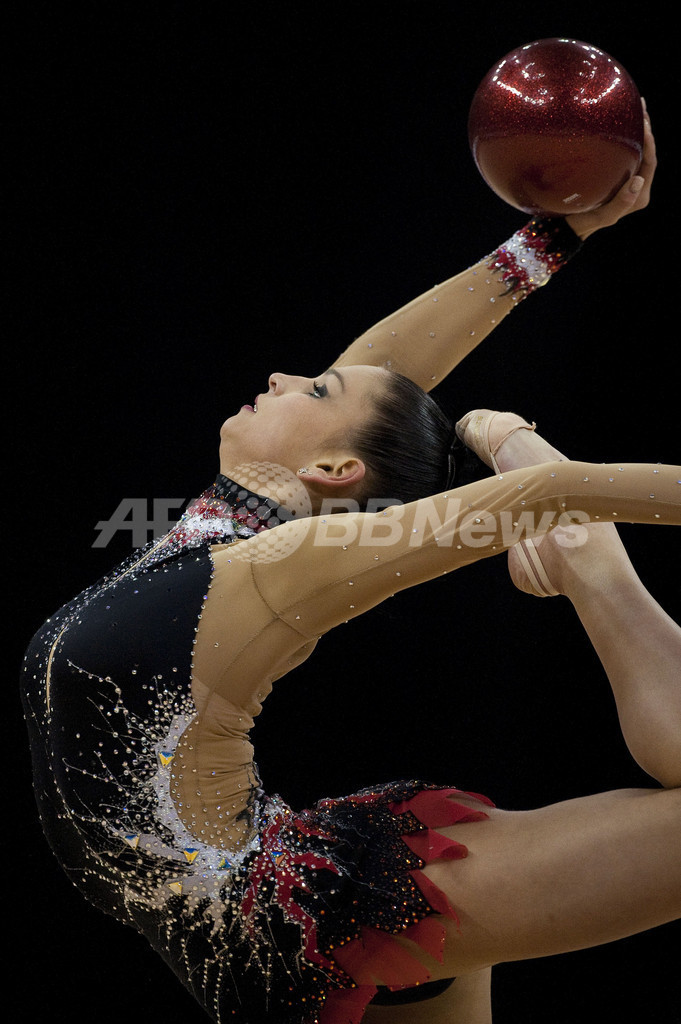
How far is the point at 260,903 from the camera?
1.24m

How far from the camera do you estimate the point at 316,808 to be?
1.37 metres

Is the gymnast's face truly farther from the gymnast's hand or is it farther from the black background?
the black background

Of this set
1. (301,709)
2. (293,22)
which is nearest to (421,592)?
(301,709)

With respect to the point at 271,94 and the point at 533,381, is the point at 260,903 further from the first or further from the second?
the point at 271,94

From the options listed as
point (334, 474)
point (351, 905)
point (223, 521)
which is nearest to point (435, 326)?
point (334, 474)

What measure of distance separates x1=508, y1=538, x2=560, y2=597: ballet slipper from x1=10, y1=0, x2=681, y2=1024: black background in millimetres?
584

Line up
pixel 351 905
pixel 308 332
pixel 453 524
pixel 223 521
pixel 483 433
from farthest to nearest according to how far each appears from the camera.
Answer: pixel 308 332
pixel 483 433
pixel 223 521
pixel 351 905
pixel 453 524

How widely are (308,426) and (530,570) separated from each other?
36cm

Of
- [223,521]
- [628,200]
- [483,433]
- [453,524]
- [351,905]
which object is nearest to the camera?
[453,524]

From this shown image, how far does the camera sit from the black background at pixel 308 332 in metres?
1.89

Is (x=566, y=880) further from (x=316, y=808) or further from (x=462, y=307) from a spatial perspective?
(x=462, y=307)

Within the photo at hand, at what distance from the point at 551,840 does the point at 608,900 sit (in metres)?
0.09

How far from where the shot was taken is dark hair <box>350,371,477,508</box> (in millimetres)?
1393

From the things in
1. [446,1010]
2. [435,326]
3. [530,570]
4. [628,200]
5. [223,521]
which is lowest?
[446,1010]
